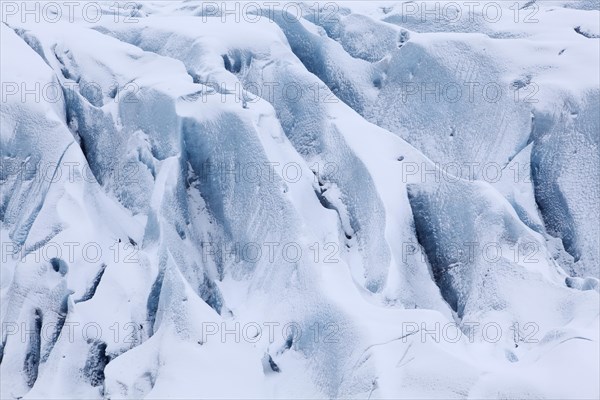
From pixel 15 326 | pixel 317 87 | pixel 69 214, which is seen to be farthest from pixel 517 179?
pixel 15 326

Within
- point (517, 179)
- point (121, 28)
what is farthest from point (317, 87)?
point (121, 28)

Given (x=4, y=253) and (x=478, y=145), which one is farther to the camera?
(x=478, y=145)

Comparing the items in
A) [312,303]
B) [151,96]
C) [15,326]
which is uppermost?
[151,96]

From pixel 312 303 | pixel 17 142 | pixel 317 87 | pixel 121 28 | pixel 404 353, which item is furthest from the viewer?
pixel 121 28

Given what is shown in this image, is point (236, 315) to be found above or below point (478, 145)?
below

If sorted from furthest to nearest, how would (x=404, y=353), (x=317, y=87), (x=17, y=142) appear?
(x=317, y=87)
(x=17, y=142)
(x=404, y=353)

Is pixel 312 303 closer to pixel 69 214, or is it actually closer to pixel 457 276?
pixel 457 276

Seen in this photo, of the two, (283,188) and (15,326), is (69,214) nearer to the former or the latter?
(15,326)
